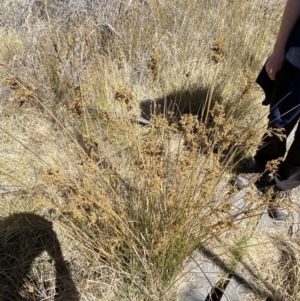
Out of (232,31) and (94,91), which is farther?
(232,31)

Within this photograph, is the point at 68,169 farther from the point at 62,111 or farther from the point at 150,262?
the point at 150,262

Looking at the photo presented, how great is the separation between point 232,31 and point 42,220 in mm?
1864

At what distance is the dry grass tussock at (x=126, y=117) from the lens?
1.22 meters

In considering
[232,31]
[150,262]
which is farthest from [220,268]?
[232,31]

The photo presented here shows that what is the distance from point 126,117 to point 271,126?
27.3 inches

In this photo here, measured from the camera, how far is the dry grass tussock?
1.22 meters

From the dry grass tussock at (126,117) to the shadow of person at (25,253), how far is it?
37 millimetres

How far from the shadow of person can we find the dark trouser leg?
966mm

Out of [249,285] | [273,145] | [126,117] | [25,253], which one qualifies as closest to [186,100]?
[273,145]

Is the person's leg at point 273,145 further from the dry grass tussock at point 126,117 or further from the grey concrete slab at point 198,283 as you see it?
the grey concrete slab at point 198,283

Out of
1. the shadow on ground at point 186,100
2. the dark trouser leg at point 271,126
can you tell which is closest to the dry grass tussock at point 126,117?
the shadow on ground at point 186,100

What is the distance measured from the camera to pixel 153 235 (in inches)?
47.1

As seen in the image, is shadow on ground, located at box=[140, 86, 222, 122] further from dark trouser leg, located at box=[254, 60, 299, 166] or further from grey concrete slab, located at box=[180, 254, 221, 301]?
grey concrete slab, located at box=[180, 254, 221, 301]

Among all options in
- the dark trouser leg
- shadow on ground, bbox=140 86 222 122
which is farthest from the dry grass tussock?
the dark trouser leg
